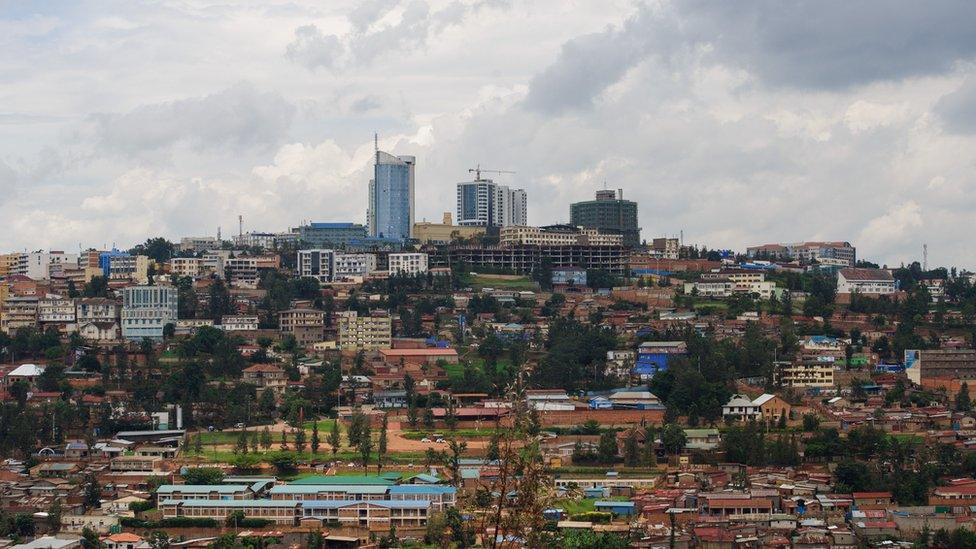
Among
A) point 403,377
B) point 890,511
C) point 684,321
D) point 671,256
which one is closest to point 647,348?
point 684,321

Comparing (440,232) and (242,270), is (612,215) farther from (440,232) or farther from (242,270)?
(242,270)

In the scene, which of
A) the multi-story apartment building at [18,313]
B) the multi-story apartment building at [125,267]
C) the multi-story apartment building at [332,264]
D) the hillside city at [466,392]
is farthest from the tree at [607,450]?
the multi-story apartment building at [125,267]

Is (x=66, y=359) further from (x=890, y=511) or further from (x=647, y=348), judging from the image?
(x=890, y=511)

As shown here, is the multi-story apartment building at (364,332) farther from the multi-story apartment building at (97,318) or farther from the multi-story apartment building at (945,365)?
the multi-story apartment building at (945,365)

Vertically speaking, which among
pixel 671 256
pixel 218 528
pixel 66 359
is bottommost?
pixel 218 528

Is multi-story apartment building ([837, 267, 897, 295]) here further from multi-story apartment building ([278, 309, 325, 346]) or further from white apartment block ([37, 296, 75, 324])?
white apartment block ([37, 296, 75, 324])

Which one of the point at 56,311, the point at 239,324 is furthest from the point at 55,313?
the point at 239,324

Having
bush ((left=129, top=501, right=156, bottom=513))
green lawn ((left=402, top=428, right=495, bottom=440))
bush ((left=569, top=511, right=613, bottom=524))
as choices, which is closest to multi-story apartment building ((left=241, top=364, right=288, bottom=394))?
green lawn ((left=402, top=428, right=495, bottom=440))
